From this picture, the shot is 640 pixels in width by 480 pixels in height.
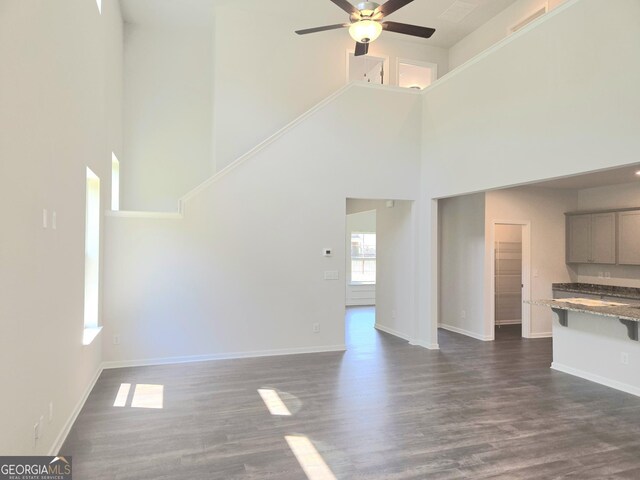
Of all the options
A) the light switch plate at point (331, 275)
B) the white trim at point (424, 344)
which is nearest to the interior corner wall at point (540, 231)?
the white trim at point (424, 344)

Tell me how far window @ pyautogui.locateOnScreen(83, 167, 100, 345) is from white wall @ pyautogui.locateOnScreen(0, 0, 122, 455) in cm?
67

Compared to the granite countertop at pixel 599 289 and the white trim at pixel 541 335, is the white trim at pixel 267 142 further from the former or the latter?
the white trim at pixel 541 335

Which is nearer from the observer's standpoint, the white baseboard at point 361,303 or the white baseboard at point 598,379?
the white baseboard at point 598,379

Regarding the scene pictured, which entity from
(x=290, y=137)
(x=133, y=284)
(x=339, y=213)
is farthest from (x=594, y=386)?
(x=133, y=284)

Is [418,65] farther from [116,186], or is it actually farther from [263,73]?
[116,186]

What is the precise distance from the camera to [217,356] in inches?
218

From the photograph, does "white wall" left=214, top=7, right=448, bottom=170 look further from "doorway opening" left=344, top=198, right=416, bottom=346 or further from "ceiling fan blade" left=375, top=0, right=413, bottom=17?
"ceiling fan blade" left=375, top=0, right=413, bottom=17

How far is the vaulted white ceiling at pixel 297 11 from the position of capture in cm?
682

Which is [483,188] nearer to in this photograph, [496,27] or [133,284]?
[496,27]

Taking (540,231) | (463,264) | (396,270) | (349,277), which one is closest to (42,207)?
(396,270)

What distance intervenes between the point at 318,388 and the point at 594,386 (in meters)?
3.20

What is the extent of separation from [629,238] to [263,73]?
22.6 ft

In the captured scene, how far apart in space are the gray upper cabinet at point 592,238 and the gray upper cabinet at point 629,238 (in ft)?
0.33

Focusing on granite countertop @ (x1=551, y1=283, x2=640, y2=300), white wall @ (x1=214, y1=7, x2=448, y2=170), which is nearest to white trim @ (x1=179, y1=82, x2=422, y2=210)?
white wall @ (x1=214, y1=7, x2=448, y2=170)
